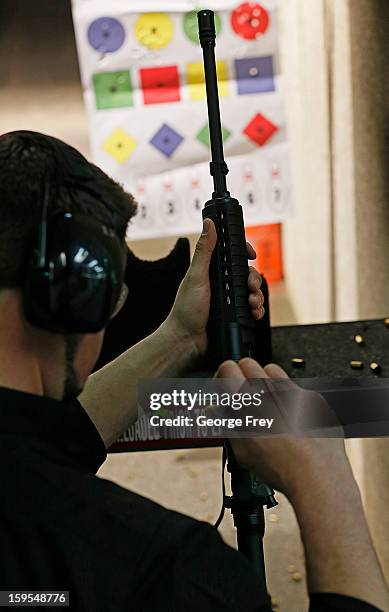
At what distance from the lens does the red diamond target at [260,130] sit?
220cm

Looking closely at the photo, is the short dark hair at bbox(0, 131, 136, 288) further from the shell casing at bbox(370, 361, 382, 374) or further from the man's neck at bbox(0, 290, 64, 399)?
the shell casing at bbox(370, 361, 382, 374)

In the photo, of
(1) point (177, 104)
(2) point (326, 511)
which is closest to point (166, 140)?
(1) point (177, 104)

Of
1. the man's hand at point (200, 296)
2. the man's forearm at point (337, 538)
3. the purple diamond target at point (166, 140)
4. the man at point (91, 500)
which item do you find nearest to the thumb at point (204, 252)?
the man's hand at point (200, 296)

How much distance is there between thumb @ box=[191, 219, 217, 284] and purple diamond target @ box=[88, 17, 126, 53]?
→ 4.57 ft

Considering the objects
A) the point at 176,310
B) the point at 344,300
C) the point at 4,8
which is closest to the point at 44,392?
the point at 176,310

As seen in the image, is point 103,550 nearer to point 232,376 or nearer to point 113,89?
point 232,376

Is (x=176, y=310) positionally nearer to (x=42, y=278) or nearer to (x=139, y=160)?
(x=42, y=278)

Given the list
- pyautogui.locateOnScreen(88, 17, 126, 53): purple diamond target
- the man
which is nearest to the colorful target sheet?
pyautogui.locateOnScreen(88, 17, 126, 53): purple diamond target

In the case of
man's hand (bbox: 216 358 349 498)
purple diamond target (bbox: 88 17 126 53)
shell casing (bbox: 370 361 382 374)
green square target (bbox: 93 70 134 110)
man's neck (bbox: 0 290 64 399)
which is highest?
purple diamond target (bbox: 88 17 126 53)

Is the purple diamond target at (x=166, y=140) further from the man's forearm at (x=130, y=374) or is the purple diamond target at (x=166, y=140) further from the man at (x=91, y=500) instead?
the man at (x=91, y=500)

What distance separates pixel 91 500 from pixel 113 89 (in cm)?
176

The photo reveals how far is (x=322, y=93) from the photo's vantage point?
2.20 metres

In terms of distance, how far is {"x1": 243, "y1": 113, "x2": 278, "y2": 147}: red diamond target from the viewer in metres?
2.20

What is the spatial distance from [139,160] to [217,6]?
1.57 ft
